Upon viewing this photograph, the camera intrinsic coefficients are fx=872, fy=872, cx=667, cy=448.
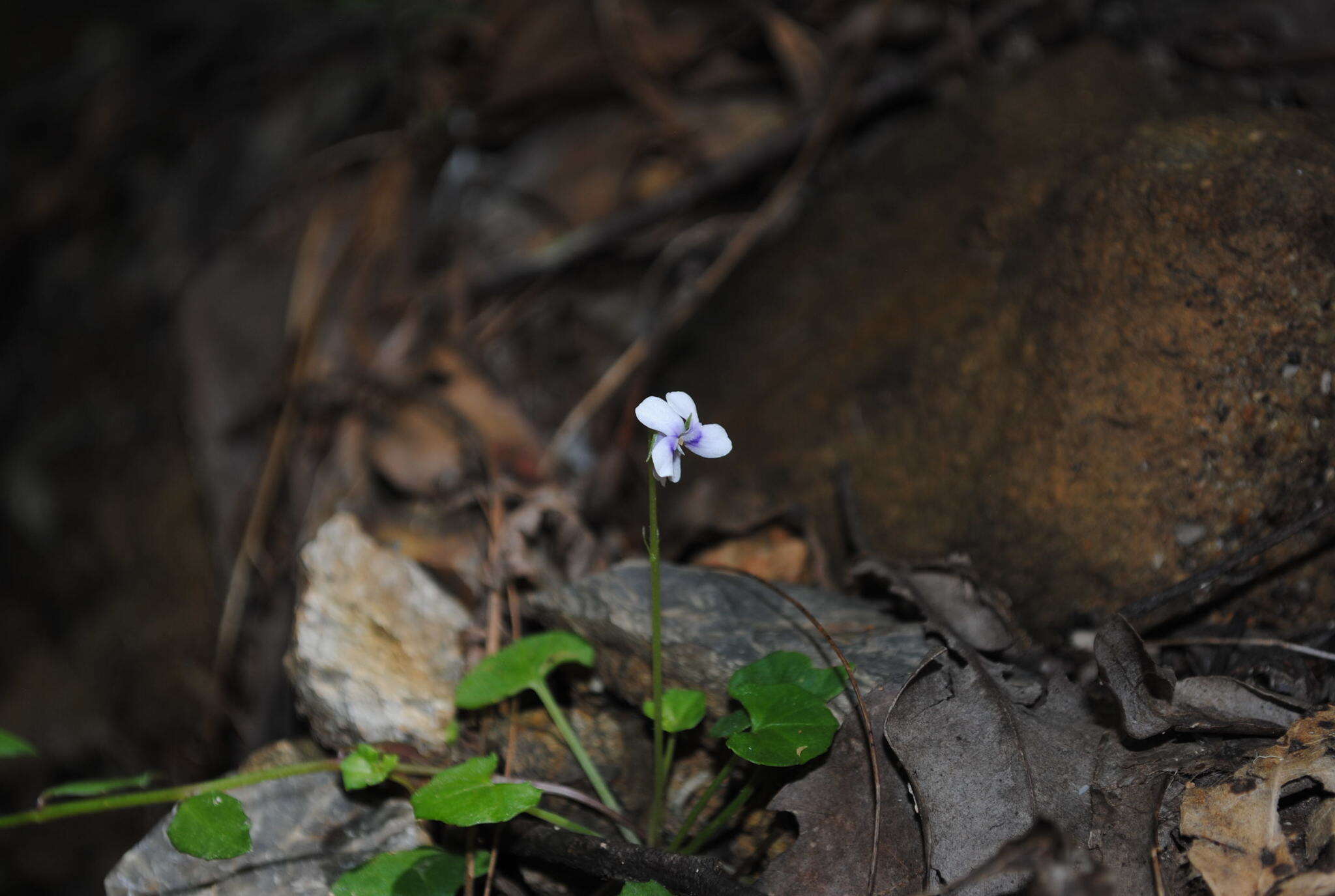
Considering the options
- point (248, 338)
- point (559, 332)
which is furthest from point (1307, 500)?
point (248, 338)

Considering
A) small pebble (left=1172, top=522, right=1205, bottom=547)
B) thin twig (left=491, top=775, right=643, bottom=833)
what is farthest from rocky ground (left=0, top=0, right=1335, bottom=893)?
thin twig (left=491, top=775, right=643, bottom=833)

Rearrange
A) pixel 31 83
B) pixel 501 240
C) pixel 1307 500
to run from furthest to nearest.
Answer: pixel 31 83, pixel 501 240, pixel 1307 500

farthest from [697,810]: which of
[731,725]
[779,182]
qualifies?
A: [779,182]

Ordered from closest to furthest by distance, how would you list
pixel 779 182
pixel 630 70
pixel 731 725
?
1. pixel 731 725
2. pixel 779 182
3. pixel 630 70

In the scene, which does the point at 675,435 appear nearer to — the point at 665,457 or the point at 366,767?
the point at 665,457

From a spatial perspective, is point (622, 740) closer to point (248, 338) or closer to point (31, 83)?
point (248, 338)

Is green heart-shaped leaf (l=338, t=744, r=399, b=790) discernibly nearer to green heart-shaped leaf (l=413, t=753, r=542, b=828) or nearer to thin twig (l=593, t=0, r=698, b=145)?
green heart-shaped leaf (l=413, t=753, r=542, b=828)

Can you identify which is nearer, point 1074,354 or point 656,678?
point 656,678
